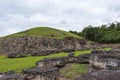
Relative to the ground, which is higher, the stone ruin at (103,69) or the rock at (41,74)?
the stone ruin at (103,69)

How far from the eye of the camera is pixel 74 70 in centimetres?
2072

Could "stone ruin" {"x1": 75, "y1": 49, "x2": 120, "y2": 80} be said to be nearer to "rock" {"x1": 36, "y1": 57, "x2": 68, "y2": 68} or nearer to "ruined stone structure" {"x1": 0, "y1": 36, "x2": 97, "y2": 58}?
"rock" {"x1": 36, "y1": 57, "x2": 68, "y2": 68}

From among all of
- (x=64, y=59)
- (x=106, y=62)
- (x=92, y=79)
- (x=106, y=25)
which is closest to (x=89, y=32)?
(x=106, y=25)

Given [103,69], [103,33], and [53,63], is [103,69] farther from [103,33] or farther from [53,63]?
[103,33]

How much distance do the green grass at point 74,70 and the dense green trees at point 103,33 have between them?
51780mm

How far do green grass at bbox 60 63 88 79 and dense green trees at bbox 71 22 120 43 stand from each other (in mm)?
51780

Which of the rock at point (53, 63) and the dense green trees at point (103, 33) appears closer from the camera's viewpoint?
the rock at point (53, 63)

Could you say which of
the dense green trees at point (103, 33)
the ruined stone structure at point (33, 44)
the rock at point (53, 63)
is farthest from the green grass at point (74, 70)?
the dense green trees at point (103, 33)

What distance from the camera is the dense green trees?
73.4 m

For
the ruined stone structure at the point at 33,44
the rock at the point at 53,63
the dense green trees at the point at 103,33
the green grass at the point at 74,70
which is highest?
the dense green trees at the point at 103,33

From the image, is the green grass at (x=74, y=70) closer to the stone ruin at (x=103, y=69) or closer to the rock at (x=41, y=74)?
the stone ruin at (x=103, y=69)

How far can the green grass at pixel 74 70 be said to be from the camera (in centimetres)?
1957

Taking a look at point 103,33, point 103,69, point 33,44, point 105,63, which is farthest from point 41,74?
point 103,33

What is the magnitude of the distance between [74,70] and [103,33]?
6280 cm
